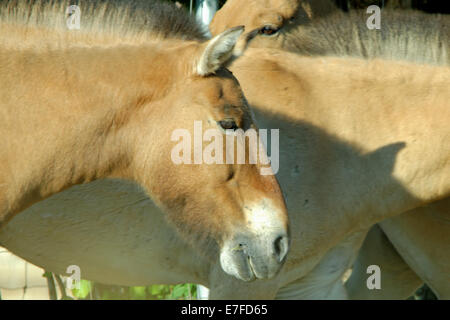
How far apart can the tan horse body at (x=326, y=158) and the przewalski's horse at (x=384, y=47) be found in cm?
11

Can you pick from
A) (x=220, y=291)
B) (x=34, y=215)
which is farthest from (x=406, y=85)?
(x=34, y=215)

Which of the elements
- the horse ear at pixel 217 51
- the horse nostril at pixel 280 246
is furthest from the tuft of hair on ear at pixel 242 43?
the horse nostril at pixel 280 246

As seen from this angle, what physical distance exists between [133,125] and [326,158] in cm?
138

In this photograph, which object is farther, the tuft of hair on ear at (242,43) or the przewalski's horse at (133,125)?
the tuft of hair on ear at (242,43)

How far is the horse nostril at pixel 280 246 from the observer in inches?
114

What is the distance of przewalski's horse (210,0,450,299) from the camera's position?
3830 millimetres

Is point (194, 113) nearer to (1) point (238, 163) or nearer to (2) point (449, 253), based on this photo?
(1) point (238, 163)

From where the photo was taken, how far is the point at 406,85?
3.77 meters

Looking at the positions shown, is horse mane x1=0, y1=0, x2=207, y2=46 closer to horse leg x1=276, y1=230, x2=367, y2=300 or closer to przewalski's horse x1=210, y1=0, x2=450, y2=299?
przewalski's horse x1=210, y1=0, x2=450, y2=299

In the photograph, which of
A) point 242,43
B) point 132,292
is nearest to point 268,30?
point 242,43

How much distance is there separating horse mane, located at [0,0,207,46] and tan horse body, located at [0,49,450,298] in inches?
32.1

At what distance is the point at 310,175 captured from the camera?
3.86 m

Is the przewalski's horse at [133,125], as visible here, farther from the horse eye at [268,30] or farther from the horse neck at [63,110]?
the horse eye at [268,30]

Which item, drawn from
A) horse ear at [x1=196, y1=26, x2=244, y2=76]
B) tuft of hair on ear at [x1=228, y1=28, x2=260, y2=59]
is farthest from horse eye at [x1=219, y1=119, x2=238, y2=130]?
tuft of hair on ear at [x1=228, y1=28, x2=260, y2=59]
